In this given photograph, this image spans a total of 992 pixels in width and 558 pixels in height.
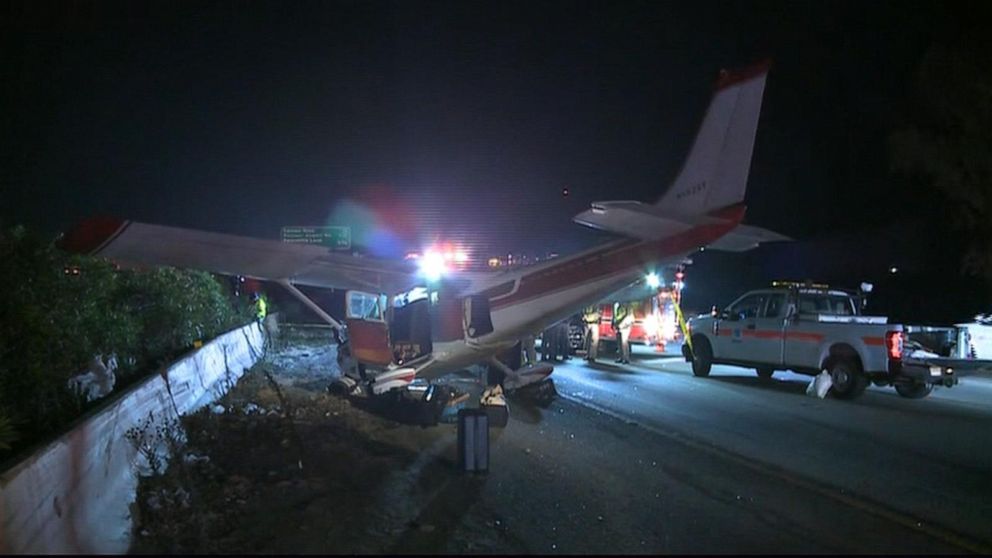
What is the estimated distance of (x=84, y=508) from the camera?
20.1 feet

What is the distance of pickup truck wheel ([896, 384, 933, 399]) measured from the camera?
51.8ft

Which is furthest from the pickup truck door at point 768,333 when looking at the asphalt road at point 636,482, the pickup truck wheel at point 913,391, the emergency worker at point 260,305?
the emergency worker at point 260,305

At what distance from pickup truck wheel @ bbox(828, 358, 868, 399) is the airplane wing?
26.9 feet

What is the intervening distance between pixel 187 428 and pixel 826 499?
718 centimetres

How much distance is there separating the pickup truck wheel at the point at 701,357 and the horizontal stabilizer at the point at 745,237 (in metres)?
6.67

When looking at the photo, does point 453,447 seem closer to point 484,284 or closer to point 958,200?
point 484,284

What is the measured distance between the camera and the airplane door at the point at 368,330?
43.9 ft

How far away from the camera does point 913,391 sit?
15.9m

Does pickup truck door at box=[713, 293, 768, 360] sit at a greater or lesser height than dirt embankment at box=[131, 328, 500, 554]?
greater

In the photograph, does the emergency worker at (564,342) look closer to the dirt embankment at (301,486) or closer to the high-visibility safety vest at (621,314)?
the high-visibility safety vest at (621,314)

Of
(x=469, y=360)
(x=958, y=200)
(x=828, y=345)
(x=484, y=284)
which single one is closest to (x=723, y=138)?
(x=484, y=284)

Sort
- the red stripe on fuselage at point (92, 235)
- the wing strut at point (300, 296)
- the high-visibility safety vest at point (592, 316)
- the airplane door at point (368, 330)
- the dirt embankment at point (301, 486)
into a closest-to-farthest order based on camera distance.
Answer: the dirt embankment at point (301, 486), the red stripe on fuselage at point (92, 235), the wing strut at point (300, 296), the airplane door at point (368, 330), the high-visibility safety vest at point (592, 316)

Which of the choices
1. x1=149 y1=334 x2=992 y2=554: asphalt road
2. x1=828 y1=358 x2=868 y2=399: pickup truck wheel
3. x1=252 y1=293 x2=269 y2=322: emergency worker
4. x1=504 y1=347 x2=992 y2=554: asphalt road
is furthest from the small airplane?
x1=252 y1=293 x2=269 y2=322: emergency worker

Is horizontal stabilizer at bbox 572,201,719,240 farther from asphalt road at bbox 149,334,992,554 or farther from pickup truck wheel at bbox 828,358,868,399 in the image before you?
pickup truck wheel at bbox 828,358,868,399
